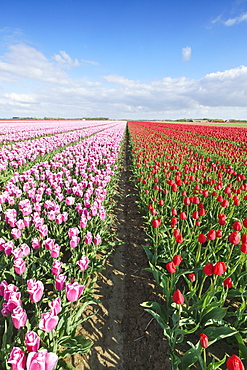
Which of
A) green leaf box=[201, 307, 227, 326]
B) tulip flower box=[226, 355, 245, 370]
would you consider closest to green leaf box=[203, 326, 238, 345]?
green leaf box=[201, 307, 227, 326]

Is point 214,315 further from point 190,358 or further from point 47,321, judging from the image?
point 47,321

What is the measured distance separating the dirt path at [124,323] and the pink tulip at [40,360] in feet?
3.22

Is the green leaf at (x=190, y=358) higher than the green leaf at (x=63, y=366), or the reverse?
the green leaf at (x=190, y=358)

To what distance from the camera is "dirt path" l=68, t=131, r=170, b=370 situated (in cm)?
201

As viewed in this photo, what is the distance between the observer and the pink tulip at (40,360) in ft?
3.85

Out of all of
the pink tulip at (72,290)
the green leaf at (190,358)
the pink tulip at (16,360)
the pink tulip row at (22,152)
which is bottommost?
the green leaf at (190,358)

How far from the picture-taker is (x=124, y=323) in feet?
7.87

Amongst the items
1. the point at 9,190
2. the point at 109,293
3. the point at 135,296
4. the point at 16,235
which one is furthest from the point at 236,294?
the point at 9,190

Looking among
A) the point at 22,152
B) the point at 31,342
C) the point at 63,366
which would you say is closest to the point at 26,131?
the point at 22,152

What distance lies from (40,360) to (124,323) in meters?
1.48

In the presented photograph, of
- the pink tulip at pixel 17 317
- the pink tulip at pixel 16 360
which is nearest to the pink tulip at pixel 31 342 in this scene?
the pink tulip at pixel 16 360

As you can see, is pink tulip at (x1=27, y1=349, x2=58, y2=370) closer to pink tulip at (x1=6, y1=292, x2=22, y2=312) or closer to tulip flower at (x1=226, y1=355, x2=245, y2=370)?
pink tulip at (x1=6, y1=292, x2=22, y2=312)

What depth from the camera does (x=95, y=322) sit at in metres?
2.38

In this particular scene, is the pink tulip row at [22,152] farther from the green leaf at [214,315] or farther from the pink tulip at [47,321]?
the green leaf at [214,315]
